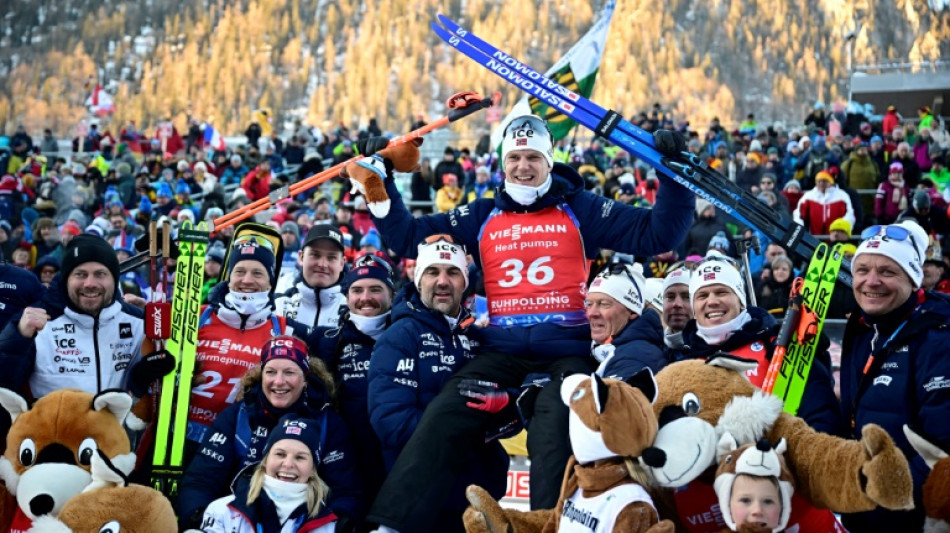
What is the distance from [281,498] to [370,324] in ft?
3.44

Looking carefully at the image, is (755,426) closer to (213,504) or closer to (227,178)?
(213,504)

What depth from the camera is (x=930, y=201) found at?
11.9 meters

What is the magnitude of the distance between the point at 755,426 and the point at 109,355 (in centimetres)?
304

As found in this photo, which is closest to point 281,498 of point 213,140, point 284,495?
point 284,495

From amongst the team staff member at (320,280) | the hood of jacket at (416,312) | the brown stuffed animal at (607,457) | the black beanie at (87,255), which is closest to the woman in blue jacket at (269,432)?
the hood of jacket at (416,312)

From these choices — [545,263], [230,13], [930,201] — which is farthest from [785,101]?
[545,263]

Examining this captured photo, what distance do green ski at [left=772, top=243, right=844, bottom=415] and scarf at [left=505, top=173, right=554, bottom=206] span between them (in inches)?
48.3

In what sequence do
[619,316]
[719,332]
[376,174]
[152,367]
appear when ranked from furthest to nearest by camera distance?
[152,367], [376,174], [619,316], [719,332]

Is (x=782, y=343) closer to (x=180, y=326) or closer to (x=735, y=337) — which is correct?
(x=735, y=337)

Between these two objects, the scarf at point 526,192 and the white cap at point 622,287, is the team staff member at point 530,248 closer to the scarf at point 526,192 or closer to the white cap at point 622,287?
the scarf at point 526,192

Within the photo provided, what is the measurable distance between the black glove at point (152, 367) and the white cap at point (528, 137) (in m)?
1.80

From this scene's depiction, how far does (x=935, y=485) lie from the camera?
13.0ft

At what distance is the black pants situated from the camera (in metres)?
4.30

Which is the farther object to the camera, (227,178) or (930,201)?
(227,178)
